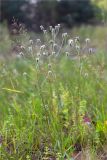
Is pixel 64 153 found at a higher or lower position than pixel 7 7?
lower

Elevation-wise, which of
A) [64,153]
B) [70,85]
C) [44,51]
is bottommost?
[64,153]

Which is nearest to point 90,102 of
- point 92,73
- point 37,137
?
point 92,73

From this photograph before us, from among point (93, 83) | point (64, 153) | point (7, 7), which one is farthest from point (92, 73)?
point (7, 7)

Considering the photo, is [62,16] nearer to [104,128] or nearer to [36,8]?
[36,8]

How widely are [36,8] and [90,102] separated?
11203 mm

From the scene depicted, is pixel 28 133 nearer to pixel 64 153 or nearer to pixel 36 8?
pixel 64 153

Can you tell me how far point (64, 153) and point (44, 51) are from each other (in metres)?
0.62

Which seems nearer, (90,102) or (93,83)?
(90,102)

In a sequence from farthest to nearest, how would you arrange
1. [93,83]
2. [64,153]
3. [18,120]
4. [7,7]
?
[7,7] → [93,83] → [18,120] → [64,153]

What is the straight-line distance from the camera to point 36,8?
14.1 metres

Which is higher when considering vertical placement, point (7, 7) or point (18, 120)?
point (7, 7)

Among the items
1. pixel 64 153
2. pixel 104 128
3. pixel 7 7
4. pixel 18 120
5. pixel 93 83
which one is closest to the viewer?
pixel 64 153

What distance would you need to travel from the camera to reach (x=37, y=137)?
2.56 metres

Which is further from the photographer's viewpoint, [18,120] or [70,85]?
[70,85]
